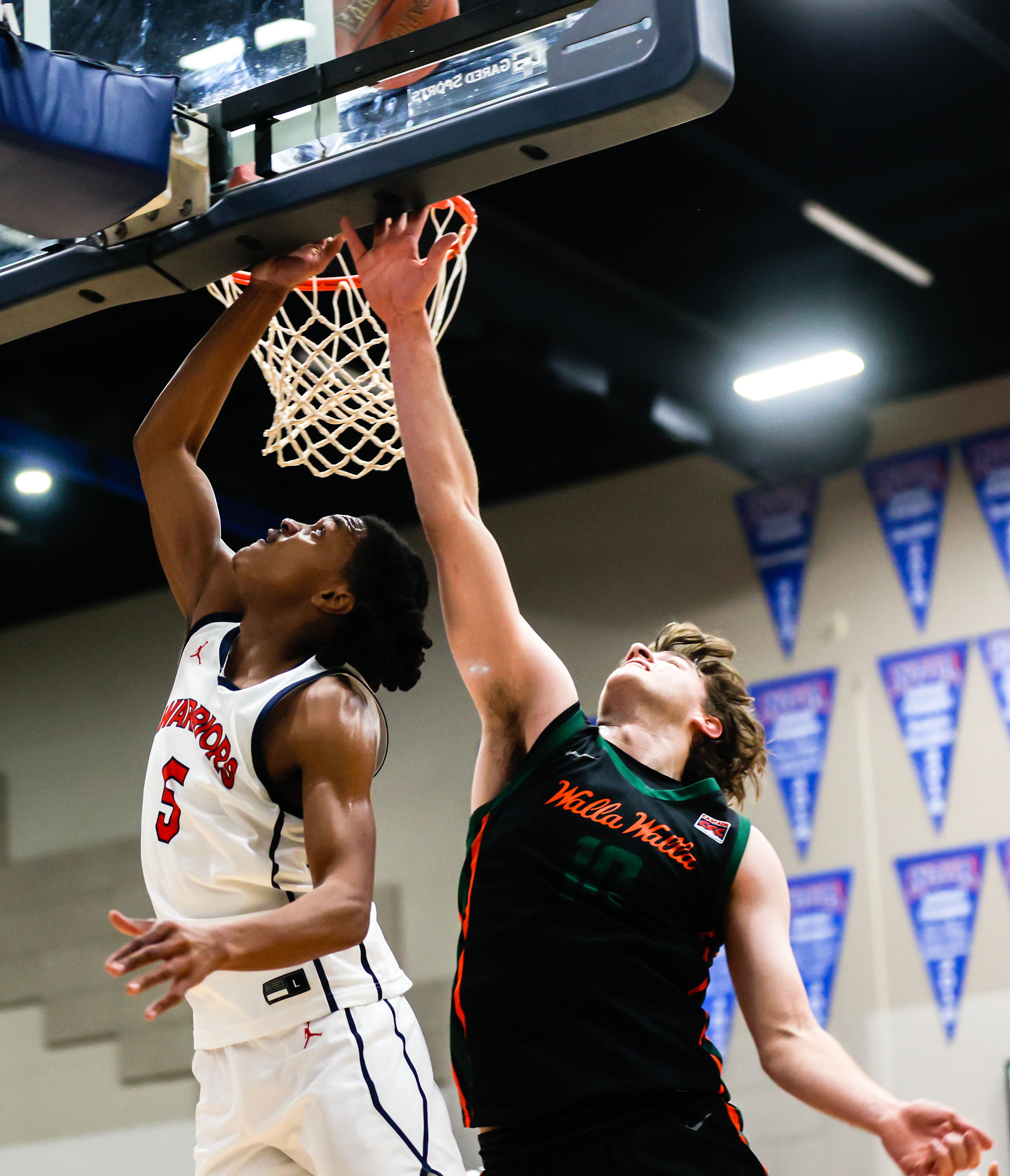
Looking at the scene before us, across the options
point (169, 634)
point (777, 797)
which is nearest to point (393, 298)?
point (777, 797)

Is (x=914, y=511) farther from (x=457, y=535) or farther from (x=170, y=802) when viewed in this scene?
(x=170, y=802)

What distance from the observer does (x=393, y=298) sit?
2936mm

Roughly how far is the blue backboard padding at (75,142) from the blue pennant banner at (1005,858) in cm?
527

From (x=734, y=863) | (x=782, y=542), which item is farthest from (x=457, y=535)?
(x=782, y=542)

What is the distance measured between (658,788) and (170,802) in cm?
96

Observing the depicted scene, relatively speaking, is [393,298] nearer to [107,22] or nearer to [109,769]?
[107,22]

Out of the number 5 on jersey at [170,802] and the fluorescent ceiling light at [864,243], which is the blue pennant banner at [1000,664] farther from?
the number 5 on jersey at [170,802]

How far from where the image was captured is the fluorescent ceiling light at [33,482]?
841cm

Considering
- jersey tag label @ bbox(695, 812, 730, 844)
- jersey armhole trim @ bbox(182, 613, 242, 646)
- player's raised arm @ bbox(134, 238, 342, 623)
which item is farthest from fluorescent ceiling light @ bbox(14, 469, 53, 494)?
jersey tag label @ bbox(695, 812, 730, 844)

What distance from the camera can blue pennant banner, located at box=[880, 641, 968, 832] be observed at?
23.3 feet

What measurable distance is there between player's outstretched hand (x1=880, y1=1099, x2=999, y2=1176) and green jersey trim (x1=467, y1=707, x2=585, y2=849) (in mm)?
890

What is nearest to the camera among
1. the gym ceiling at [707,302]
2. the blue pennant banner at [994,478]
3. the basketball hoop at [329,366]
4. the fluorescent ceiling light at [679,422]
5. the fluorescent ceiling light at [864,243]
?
the basketball hoop at [329,366]

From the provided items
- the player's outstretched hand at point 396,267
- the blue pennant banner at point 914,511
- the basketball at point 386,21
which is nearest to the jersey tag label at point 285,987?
the player's outstretched hand at point 396,267

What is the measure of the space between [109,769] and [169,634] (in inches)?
34.7
